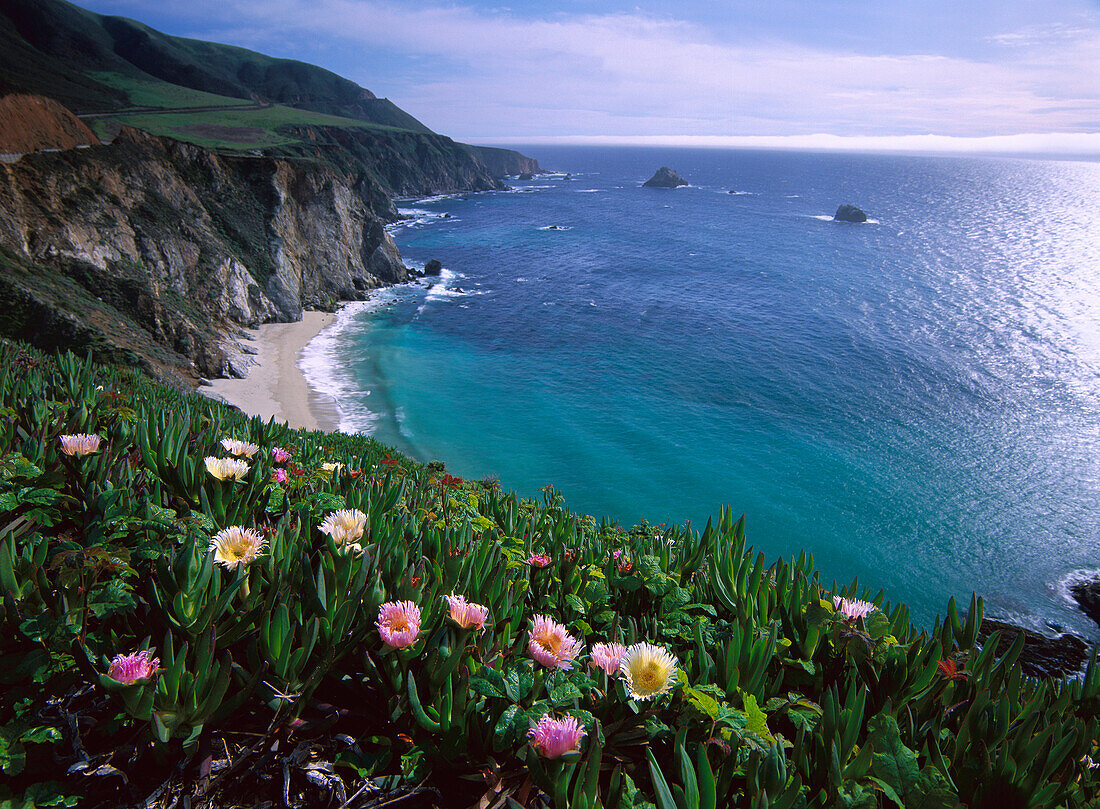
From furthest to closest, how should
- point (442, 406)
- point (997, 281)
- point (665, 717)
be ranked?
point (997, 281) → point (442, 406) → point (665, 717)

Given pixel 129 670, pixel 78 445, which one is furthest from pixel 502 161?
pixel 129 670

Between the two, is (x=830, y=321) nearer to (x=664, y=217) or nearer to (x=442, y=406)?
(x=442, y=406)

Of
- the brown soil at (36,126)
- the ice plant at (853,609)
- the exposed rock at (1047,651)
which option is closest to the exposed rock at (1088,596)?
the exposed rock at (1047,651)

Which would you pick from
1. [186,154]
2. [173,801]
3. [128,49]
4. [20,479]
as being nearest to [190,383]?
[186,154]

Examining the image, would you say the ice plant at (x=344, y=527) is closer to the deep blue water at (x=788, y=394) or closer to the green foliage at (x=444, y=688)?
the green foliage at (x=444, y=688)

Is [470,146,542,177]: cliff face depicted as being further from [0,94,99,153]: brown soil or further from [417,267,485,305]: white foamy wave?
[0,94,99,153]: brown soil
